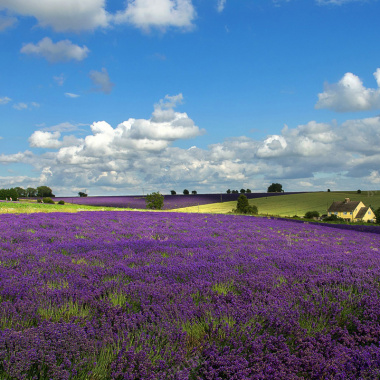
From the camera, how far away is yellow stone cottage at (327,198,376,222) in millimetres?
63919

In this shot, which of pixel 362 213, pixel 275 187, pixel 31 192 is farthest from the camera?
pixel 31 192

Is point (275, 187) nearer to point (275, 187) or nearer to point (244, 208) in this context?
point (275, 187)

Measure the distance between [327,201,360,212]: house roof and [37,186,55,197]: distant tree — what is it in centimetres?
7841

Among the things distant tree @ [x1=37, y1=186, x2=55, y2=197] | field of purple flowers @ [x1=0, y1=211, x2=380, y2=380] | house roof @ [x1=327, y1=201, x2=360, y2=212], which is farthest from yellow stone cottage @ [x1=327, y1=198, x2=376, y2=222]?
distant tree @ [x1=37, y1=186, x2=55, y2=197]

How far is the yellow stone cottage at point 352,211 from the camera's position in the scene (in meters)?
63.9

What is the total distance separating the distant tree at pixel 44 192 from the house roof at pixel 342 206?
7841cm

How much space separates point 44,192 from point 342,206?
278 ft

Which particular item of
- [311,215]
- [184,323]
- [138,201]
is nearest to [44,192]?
[138,201]

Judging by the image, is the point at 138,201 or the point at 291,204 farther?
the point at 138,201

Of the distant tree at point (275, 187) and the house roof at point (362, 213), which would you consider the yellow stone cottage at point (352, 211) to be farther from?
the distant tree at point (275, 187)

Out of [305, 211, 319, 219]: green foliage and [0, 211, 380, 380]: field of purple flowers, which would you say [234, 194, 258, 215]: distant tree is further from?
[0, 211, 380, 380]: field of purple flowers

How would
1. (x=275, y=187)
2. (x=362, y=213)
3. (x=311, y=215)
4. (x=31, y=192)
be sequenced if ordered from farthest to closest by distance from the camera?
(x=31, y=192) < (x=275, y=187) < (x=362, y=213) < (x=311, y=215)

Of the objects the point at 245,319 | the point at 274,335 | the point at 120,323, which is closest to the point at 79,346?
the point at 120,323

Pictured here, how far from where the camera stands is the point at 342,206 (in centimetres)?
6625
